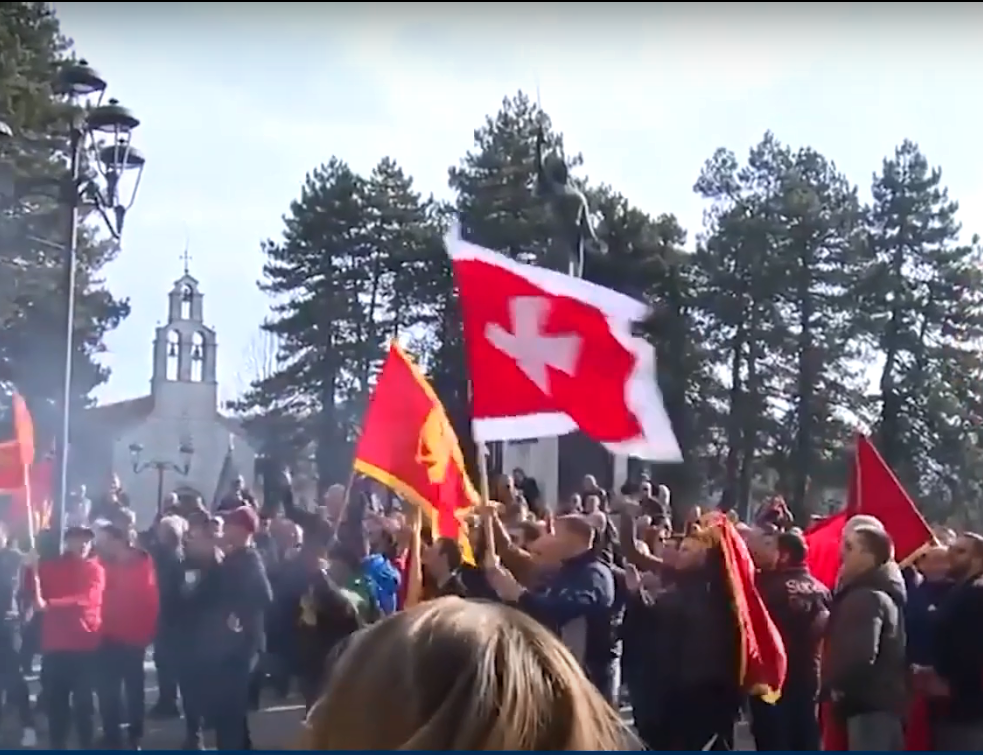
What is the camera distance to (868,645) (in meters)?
5.68

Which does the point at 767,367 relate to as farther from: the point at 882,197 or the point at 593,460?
the point at 593,460

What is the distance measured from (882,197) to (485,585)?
79.5 ft

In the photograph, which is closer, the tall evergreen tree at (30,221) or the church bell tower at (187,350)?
the tall evergreen tree at (30,221)

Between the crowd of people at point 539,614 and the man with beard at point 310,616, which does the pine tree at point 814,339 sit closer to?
the crowd of people at point 539,614

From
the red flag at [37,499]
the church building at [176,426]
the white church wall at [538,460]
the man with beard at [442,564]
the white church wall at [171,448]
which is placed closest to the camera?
the man with beard at [442,564]

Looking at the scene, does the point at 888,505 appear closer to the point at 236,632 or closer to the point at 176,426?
the point at 236,632

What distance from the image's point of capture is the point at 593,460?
21.7 metres

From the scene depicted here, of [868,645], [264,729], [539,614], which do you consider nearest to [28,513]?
[264,729]

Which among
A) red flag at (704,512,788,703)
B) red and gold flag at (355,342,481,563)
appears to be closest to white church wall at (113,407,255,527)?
red and gold flag at (355,342,481,563)

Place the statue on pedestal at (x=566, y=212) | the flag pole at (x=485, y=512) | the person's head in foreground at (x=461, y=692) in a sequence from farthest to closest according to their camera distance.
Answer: the statue on pedestal at (x=566, y=212) < the flag pole at (x=485, y=512) < the person's head in foreground at (x=461, y=692)

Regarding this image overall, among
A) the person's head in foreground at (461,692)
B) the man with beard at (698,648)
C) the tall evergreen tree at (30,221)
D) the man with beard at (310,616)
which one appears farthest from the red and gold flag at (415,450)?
the tall evergreen tree at (30,221)

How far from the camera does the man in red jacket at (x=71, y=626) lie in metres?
7.77

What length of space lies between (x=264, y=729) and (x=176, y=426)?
28.2 meters

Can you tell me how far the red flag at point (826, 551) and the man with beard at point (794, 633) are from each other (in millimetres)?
1345
